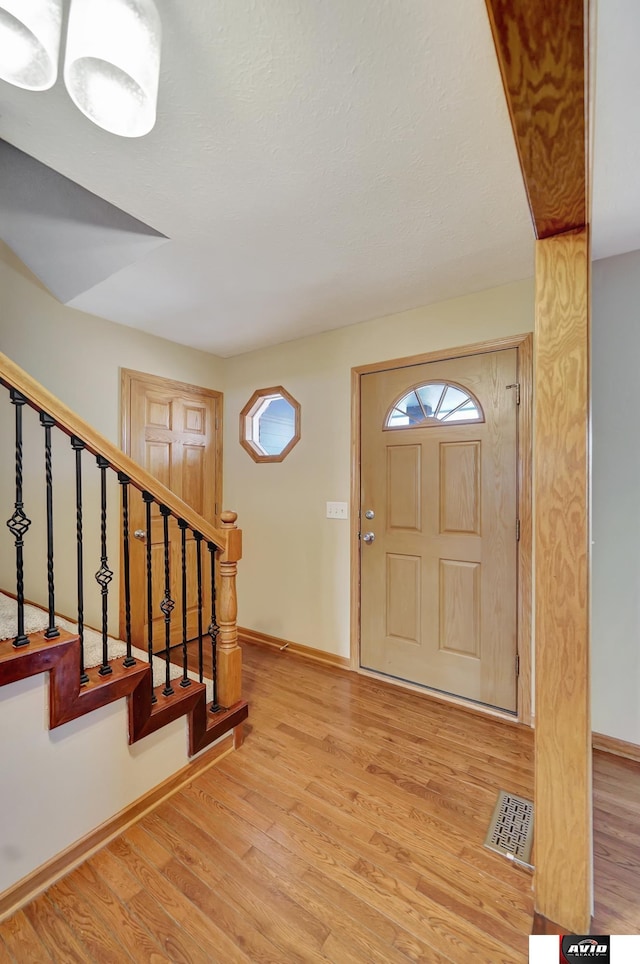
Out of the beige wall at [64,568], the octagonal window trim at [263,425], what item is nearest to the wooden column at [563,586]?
the beige wall at [64,568]

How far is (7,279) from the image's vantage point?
2.21m

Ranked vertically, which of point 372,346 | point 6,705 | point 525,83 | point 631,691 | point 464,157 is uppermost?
point 464,157

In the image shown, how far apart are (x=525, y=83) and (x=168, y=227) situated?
1458 millimetres

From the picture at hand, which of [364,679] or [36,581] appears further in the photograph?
[364,679]

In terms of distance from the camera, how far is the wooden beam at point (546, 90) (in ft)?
1.96

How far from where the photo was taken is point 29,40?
89 cm

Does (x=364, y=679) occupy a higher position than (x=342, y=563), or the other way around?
(x=342, y=563)

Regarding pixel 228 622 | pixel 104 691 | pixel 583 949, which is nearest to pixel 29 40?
pixel 104 691

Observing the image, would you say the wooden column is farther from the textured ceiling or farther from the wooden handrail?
the wooden handrail

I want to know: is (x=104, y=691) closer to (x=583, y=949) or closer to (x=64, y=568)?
(x=64, y=568)

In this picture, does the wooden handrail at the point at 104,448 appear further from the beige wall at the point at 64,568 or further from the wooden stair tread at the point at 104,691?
the beige wall at the point at 64,568

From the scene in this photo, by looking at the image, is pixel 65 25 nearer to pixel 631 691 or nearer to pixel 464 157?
pixel 464 157

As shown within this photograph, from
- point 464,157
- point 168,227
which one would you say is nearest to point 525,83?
point 464,157

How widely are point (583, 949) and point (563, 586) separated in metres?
0.97
